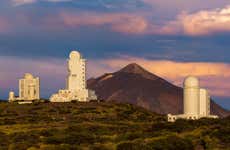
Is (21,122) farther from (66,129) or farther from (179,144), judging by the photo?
(179,144)

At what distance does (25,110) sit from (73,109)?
585 inches

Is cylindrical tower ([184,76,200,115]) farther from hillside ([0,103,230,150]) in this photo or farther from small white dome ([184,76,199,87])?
hillside ([0,103,230,150])

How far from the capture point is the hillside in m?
109

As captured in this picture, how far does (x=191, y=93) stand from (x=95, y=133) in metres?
62.4

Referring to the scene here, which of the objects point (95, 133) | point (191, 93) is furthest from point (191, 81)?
point (95, 133)

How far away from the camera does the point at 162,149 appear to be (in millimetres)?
104812

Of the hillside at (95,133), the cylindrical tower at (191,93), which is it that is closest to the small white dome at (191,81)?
the cylindrical tower at (191,93)

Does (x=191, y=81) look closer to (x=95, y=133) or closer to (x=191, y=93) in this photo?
(x=191, y=93)

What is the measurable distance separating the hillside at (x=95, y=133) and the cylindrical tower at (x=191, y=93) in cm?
1251

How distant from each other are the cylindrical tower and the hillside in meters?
12.5

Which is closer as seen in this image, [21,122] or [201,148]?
[201,148]

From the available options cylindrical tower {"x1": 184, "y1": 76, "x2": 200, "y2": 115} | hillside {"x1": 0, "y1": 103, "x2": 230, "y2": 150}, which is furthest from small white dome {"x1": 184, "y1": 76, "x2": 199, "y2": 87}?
hillside {"x1": 0, "y1": 103, "x2": 230, "y2": 150}

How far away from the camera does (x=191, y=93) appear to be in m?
196

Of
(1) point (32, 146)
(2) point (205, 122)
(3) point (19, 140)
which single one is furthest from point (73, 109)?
(1) point (32, 146)
